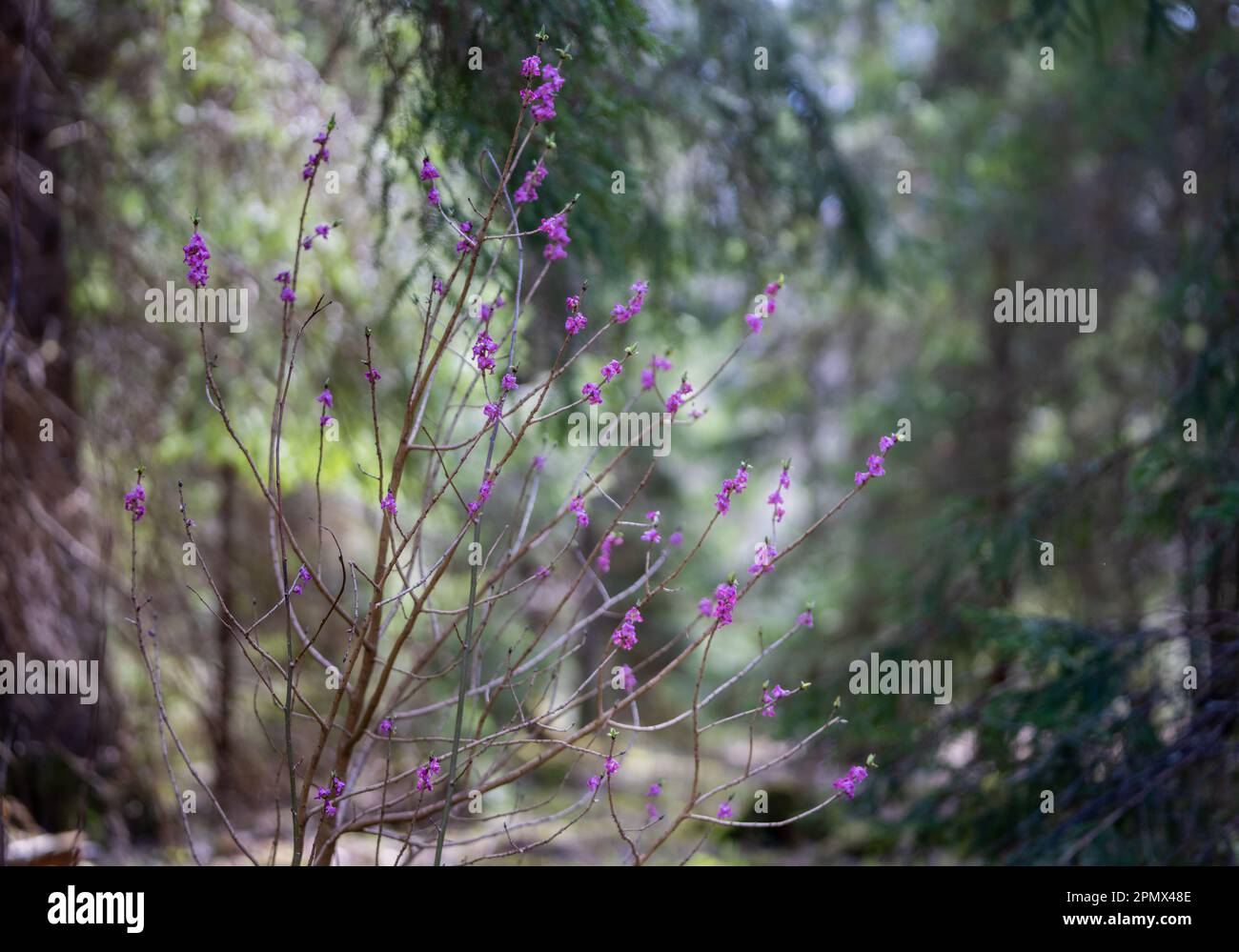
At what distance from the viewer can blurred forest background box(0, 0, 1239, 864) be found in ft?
13.4

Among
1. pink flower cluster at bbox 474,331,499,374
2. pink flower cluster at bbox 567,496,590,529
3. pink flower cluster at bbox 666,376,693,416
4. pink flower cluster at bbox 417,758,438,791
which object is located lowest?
pink flower cluster at bbox 417,758,438,791

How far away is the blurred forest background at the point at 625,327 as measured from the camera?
13.4 ft

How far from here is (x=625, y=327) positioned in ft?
15.9

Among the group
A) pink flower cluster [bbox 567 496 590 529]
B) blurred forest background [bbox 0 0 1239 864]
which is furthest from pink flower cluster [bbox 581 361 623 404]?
blurred forest background [bbox 0 0 1239 864]

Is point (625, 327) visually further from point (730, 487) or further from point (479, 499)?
point (479, 499)

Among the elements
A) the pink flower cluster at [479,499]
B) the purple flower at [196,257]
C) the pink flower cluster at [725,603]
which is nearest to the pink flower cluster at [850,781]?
the pink flower cluster at [725,603]

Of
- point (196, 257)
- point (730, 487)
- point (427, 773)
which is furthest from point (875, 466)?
point (196, 257)

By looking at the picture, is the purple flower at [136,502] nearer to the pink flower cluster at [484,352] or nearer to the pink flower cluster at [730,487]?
the pink flower cluster at [484,352]

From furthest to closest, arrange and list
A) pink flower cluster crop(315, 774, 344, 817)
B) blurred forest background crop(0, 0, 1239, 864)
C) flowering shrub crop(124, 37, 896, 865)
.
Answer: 1. blurred forest background crop(0, 0, 1239, 864)
2. pink flower cluster crop(315, 774, 344, 817)
3. flowering shrub crop(124, 37, 896, 865)

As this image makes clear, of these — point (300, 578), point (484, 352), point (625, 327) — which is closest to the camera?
point (484, 352)

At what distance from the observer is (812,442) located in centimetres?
1055

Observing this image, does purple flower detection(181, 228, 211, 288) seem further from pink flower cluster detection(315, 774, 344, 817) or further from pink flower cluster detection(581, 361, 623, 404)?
pink flower cluster detection(315, 774, 344, 817)

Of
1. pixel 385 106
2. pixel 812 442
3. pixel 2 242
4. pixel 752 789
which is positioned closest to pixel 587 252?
pixel 385 106
